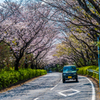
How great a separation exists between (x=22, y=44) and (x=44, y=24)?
4.00 metres

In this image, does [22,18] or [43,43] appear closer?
[22,18]

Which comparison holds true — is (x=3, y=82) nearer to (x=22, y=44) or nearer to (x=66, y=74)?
(x=66, y=74)

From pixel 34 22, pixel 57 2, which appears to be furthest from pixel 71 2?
pixel 34 22

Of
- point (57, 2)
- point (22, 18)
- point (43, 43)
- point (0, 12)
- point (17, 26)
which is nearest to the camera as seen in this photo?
point (57, 2)

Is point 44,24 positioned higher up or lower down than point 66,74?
higher up

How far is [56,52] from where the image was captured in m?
54.9

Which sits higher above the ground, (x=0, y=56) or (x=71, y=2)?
(x=71, y=2)

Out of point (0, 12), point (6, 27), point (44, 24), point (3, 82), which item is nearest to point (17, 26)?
point (6, 27)

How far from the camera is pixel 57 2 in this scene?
44.4ft

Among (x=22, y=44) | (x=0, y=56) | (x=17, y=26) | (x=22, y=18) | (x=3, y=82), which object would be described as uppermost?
(x=22, y=18)

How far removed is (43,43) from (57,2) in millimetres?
18173

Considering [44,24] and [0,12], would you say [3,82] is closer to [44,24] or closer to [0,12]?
[0,12]

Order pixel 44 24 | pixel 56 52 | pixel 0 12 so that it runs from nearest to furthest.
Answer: pixel 0 12 → pixel 44 24 → pixel 56 52

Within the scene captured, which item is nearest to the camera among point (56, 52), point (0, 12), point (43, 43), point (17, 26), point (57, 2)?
point (57, 2)
